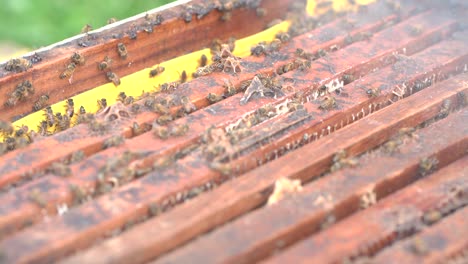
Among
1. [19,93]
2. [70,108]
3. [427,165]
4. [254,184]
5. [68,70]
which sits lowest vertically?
[427,165]

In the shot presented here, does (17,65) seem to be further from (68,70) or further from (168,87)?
(168,87)

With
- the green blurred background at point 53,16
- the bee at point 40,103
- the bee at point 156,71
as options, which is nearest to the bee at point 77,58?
the bee at point 40,103

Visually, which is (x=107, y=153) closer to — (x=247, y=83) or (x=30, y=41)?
(x=247, y=83)

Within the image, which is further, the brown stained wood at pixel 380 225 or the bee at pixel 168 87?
the bee at pixel 168 87

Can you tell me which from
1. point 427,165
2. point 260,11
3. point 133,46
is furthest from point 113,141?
point 260,11

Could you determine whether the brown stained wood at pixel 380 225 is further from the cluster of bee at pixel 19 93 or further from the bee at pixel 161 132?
the cluster of bee at pixel 19 93

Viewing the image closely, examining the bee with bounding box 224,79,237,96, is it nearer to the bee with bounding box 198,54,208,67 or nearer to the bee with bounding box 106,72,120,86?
the bee with bounding box 198,54,208,67
